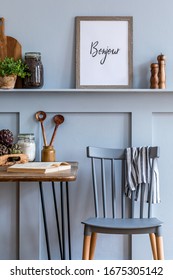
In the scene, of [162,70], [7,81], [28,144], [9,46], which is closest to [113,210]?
[28,144]

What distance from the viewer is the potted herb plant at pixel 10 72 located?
9.54 feet

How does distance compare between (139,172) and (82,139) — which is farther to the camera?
(82,139)

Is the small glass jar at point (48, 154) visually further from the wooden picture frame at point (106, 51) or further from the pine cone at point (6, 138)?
the wooden picture frame at point (106, 51)

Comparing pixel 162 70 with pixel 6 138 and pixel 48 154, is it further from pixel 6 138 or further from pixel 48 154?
pixel 6 138

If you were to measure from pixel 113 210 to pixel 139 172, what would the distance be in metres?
0.27

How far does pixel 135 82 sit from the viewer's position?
10.1ft

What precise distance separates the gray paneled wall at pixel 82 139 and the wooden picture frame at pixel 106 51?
0.10m

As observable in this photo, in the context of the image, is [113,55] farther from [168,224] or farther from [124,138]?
[168,224]

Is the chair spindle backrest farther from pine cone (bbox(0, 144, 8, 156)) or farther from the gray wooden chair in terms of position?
pine cone (bbox(0, 144, 8, 156))

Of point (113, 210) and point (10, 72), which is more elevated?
point (10, 72)

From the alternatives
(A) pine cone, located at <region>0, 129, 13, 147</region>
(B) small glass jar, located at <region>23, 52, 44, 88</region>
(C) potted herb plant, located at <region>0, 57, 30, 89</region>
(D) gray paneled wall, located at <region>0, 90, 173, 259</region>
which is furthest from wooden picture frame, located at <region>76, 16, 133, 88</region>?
(A) pine cone, located at <region>0, 129, 13, 147</region>

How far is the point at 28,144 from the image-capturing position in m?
2.95

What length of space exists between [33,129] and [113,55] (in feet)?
2.24
